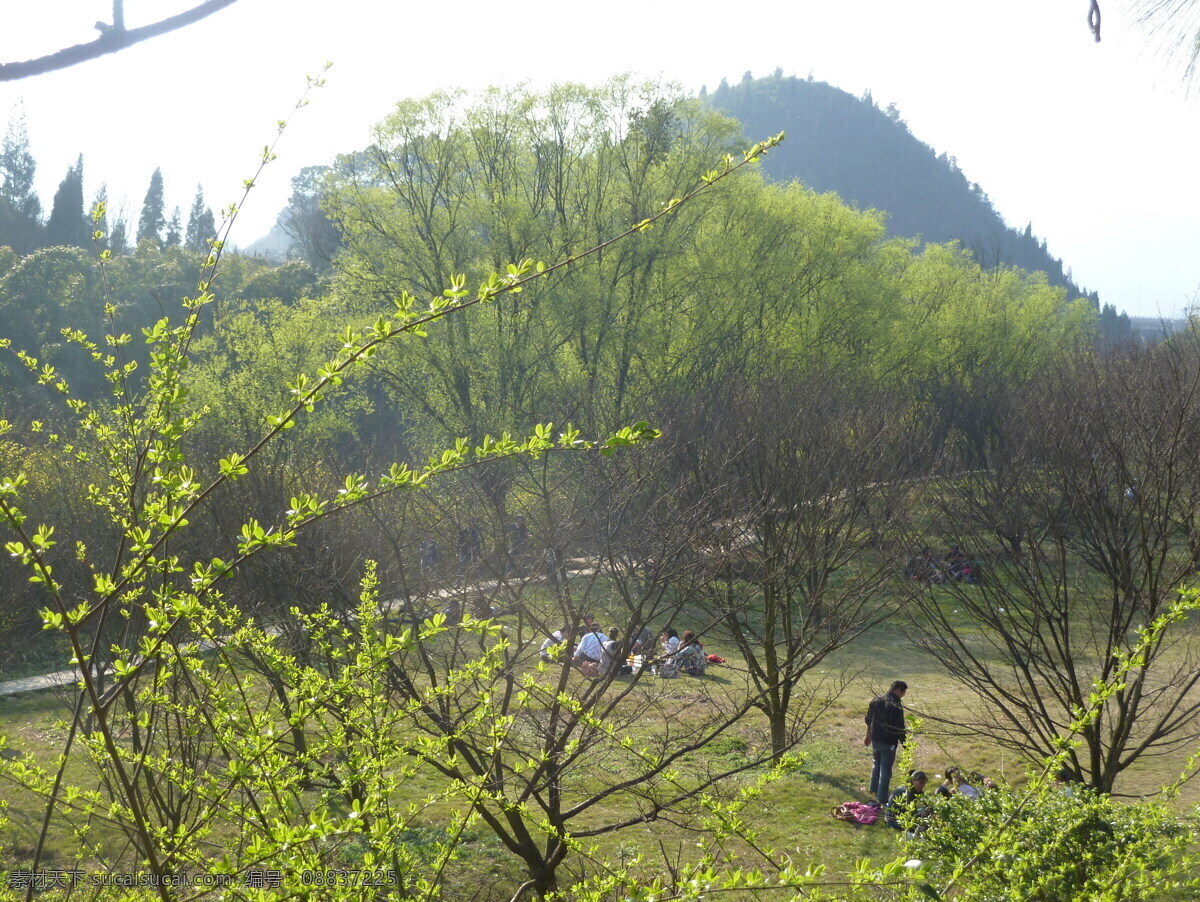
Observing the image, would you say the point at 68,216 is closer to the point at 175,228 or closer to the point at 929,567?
the point at 175,228

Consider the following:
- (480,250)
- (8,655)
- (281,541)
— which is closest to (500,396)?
(480,250)

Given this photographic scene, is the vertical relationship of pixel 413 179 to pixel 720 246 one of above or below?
above

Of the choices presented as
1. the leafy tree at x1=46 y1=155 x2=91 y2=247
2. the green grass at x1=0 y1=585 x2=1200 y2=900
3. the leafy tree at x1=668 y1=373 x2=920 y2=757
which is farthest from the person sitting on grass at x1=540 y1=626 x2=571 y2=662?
the leafy tree at x1=46 y1=155 x2=91 y2=247

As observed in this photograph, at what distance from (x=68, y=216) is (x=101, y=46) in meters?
60.5

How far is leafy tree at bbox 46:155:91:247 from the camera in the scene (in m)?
52.2

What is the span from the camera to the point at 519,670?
6996 millimetres

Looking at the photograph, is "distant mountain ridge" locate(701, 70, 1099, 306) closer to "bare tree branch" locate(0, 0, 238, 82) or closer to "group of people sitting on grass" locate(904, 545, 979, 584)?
"group of people sitting on grass" locate(904, 545, 979, 584)

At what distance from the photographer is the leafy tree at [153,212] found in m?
66.4

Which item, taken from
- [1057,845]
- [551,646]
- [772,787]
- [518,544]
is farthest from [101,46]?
[772,787]

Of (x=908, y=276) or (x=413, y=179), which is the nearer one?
(x=413, y=179)

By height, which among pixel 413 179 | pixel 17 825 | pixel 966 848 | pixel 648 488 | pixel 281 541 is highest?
pixel 413 179

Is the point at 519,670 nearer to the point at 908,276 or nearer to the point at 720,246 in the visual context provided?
the point at 720,246

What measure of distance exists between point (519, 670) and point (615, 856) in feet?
6.73

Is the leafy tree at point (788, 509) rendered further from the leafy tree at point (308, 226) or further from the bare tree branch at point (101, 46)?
the leafy tree at point (308, 226)
